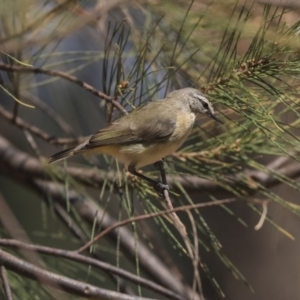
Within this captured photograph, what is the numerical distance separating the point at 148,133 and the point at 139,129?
0.02m

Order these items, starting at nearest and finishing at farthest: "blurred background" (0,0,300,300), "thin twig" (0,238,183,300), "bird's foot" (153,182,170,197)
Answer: "thin twig" (0,238,183,300) < "blurred background" (0,0,300,300) < "bird's foot" (153,182,170,197)

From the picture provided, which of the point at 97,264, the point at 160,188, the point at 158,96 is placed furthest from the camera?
the point at 158,96

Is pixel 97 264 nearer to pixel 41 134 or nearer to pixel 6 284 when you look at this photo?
pixel 6 284

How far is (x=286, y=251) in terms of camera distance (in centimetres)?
216

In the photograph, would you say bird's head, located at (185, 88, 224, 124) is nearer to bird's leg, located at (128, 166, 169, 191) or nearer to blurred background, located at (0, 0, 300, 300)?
blurred background, located at (0, 0, 300, 300)

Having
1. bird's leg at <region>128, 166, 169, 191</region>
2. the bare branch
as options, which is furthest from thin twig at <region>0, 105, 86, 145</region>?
the bare branch

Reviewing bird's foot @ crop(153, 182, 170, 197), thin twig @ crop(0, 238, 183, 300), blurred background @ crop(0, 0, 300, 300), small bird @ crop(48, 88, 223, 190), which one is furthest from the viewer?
small bird @ crop(48, 88, 223, 190)

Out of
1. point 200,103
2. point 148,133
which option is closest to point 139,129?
point 148,133

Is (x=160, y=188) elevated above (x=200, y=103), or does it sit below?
below

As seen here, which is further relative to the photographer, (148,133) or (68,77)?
(148,133)

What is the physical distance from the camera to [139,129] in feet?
4.36

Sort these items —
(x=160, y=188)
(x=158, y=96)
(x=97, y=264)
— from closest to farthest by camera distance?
(x=97, y=264)
(x=160, y=188)
(x=158, y=96)

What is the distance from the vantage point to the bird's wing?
1.26 m

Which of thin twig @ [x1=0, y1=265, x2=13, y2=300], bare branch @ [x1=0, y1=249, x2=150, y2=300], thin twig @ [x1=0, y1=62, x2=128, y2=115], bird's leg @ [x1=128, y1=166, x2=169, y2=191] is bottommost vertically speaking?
Result: thin twig @ [x1=0, y1=265, x2=13, y2=300]
